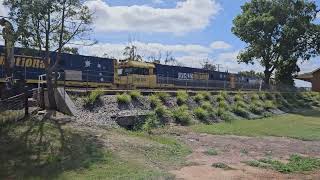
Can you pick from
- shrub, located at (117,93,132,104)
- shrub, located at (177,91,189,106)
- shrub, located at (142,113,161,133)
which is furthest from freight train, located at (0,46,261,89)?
shrub, located at (177,91,189,106)

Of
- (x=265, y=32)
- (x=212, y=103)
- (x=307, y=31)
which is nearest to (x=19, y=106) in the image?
(x=212, y=103)

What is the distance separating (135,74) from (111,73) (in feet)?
12.4

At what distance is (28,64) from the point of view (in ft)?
107

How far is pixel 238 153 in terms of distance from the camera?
19328 mm

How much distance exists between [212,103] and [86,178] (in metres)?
22.7

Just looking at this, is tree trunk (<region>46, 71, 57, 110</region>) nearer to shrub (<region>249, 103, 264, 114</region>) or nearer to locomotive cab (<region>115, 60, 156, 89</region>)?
locomotive cab (<region>115, 60, 156, 89</region>)

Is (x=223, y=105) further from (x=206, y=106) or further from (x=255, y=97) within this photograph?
(x=255, y=97)

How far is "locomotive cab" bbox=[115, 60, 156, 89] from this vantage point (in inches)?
1693

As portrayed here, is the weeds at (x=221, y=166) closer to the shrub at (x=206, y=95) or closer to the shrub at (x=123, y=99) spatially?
the shrub at (x=123, y=99)

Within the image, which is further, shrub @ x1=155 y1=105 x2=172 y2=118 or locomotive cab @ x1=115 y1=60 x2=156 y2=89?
locomotive cab @ x1=115 y1=60 x2=156 y2=89

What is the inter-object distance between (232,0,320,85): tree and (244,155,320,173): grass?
47577 mm

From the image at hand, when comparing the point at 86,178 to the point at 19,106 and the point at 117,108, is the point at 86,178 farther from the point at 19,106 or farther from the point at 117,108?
the point at 117,108

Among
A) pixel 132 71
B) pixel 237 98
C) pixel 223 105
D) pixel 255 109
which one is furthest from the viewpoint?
pixel 132 71

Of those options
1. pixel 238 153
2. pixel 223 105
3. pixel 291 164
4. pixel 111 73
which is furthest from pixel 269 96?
pixel 291 164
